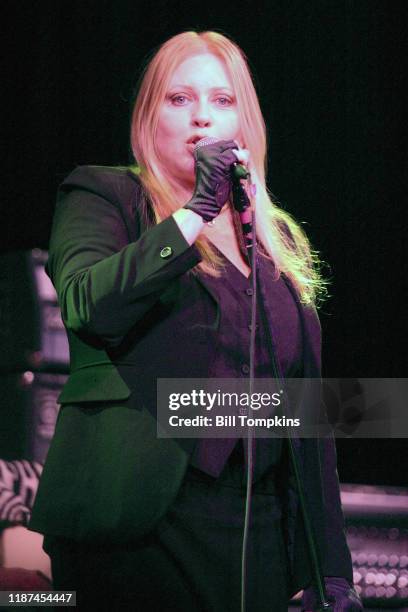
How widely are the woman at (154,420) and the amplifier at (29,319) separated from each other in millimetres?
681

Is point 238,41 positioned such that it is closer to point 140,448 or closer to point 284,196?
point 284,196

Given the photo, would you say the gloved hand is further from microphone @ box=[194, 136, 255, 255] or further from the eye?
the eye

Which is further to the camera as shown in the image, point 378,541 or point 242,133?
point 378,541

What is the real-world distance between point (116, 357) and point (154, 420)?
0.40 ft

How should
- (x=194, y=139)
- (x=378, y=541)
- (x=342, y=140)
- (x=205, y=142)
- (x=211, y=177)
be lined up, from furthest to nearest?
(x=342, y=140)
(x=378, y=541)
(x=194, y=139)
(x=205, y=142)
(x=211, y=177)

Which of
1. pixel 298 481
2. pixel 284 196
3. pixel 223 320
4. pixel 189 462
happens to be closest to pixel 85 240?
pixel 223 320

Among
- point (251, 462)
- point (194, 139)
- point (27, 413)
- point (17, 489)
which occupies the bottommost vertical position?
point (251, 462)

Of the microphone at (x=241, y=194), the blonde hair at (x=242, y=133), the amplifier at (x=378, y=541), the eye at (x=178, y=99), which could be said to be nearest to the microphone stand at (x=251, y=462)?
the microphone at (x=241, y=194)

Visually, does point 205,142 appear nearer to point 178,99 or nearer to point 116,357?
point 178,99

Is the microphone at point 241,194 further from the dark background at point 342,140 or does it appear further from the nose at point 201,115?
the dark background at point 342,140

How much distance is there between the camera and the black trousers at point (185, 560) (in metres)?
1.48

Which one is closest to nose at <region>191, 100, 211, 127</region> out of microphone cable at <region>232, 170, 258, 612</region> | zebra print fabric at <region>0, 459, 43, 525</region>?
microphone cable at <region>232, 170, 258, 612</region>

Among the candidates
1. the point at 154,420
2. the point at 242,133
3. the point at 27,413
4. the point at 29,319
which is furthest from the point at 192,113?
the point at 27,413

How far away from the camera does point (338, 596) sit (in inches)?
64.7
